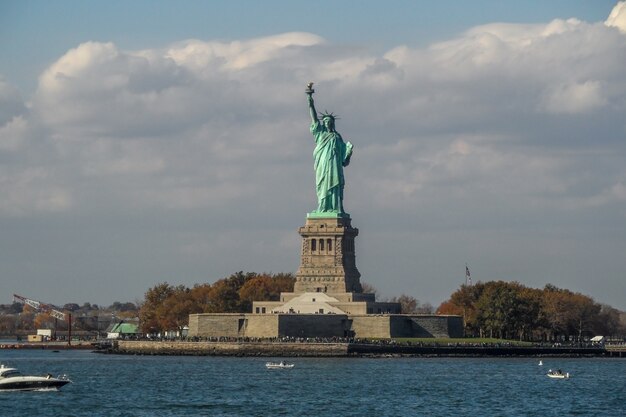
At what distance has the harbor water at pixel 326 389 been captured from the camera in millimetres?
71812

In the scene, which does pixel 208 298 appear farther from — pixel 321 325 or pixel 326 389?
pixel 326 389

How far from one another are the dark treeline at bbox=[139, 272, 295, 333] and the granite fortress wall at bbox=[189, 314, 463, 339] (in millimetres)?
13007

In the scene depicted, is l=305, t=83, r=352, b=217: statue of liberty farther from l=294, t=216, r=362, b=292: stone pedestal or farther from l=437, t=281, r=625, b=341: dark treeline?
l=437, t=281, r=625, b=341: dark treeline

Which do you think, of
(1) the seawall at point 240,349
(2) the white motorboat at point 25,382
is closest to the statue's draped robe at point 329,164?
(1) the seawall at point 240,349

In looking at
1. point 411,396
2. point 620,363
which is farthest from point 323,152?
point 411,396

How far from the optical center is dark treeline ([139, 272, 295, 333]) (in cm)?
14038

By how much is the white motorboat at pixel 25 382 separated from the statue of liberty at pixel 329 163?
161 feet

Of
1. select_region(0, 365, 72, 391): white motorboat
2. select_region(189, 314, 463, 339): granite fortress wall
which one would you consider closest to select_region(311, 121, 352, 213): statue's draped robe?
select_region(189, 314, 463, 339): granite fortress wall

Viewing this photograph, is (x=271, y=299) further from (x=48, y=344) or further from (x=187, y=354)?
(x=48, y=344)

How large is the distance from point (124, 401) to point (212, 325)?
48887mm

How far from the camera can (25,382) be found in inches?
3071

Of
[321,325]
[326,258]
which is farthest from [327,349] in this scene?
[326,258]

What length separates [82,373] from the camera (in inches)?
3942

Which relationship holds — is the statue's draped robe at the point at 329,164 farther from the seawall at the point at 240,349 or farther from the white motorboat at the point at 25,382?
the white motorboat at the point at 25,382
